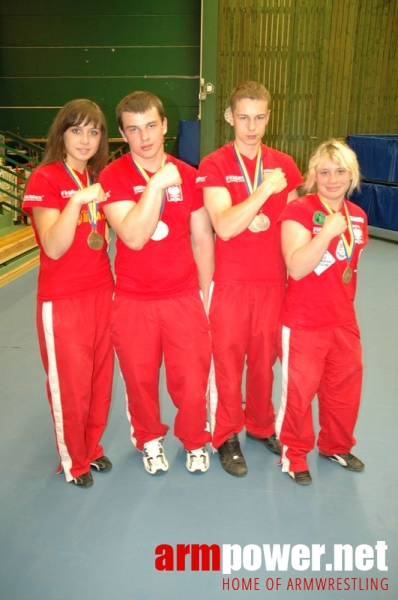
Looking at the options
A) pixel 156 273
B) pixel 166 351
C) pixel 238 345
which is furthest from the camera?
pixel 238 345

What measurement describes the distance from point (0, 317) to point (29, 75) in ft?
25.1

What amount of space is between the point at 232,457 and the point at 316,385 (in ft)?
1.89

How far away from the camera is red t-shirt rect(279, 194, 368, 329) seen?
7.29ft

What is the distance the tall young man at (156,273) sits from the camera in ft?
6.81

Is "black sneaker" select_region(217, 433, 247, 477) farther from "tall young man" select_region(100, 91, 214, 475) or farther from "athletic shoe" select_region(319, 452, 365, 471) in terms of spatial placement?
"athletic shoe" select_region(319, 452, 365, 471)

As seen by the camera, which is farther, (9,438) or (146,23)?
(146,23)

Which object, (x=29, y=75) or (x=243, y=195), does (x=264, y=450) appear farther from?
(x=29, y=75)

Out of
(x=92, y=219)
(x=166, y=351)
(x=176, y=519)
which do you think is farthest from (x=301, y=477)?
(x=92, y=219)

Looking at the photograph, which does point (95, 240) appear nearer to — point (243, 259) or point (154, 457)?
point (243, 259)

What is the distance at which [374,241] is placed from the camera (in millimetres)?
7859

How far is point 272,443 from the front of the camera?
8.77 feet

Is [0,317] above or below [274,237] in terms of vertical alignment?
below

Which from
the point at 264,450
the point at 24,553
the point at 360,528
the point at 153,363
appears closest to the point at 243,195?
the point at 153,363

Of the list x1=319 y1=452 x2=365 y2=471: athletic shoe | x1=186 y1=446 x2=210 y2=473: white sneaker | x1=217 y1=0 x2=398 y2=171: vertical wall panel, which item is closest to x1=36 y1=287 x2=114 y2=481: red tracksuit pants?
x1=186 y1=446 x2=210 y2=473: white sneaker
